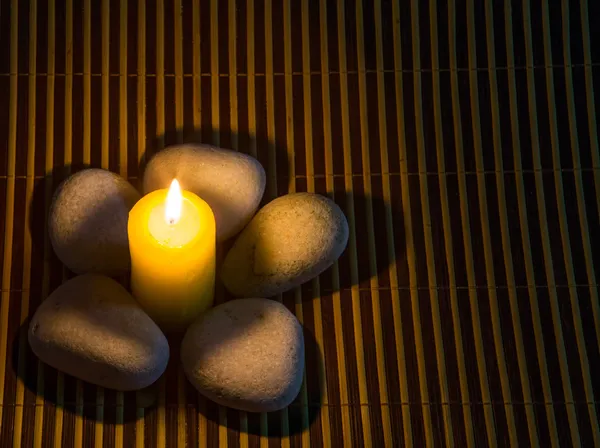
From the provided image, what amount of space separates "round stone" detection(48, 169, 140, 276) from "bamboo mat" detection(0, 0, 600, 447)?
5 centimetres

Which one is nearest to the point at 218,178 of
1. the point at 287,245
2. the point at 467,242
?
the point at 287,245

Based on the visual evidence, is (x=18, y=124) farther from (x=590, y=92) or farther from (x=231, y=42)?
(x=590, y=92)

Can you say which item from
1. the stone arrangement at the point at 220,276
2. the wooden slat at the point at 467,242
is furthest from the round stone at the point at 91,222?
the wooden slat at the point at 467,242

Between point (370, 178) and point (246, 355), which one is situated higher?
point (370, 178)

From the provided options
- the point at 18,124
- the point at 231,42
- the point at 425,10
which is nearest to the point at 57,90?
the point at 18,124

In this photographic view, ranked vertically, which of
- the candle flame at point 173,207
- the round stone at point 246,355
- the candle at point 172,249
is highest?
the candle flame at point 173,207

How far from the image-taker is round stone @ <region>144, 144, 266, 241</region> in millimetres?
463

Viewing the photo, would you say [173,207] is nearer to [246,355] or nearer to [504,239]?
[246,355]

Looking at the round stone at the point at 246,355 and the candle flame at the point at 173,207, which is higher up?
the candle flame at the point at 173,207

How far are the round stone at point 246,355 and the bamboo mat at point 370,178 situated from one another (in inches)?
1.8

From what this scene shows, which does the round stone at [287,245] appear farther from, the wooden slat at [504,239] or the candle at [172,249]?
the wooden slat at [504,239]

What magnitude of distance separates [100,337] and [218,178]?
13 cm

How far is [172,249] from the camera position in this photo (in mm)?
385

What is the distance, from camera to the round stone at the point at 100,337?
0.42 m
